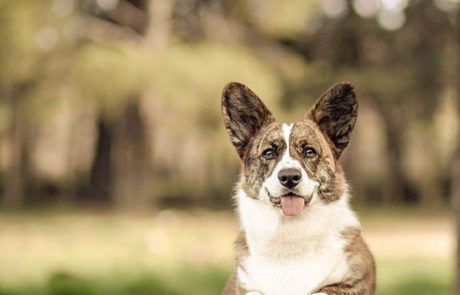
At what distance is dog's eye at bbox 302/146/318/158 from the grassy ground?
10.8 ft

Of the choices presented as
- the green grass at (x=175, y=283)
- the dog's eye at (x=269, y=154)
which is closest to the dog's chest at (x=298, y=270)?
the dog's eye at (x=269, y=154)

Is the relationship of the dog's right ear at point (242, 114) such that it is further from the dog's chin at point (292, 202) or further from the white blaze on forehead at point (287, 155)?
the dog's chin at point (292, 202)

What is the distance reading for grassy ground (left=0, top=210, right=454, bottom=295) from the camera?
27.1ft

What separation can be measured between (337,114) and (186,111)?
13382mm

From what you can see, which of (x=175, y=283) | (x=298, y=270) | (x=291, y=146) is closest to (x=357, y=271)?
(x=298, y=270)

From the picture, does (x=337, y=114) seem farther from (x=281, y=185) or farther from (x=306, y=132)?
(x=281, y=185)

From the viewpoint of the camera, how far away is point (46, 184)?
105ft

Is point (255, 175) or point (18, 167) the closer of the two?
point (255, 175)

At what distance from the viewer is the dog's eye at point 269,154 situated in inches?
162

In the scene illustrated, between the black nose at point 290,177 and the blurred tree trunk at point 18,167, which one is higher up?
the black nose at point 290,177

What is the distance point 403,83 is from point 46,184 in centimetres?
1503

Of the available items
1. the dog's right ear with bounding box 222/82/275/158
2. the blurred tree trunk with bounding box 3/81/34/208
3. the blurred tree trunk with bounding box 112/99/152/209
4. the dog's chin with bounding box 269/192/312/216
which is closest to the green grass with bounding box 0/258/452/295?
the dog's right ear with bounding box 222/82/275/158

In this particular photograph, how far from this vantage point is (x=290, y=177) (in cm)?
389

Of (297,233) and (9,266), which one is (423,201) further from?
(297,233)
